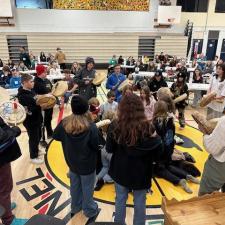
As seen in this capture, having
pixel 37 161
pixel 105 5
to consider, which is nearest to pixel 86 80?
pixel 37 161

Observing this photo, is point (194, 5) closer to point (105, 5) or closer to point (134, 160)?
point (105, 5)

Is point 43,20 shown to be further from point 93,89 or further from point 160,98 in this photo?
point 160,98

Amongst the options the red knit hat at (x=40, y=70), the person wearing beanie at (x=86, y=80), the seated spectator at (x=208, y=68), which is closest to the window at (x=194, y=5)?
the seated spectator at (x=208, y=68)

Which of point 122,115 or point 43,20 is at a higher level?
point 43,20

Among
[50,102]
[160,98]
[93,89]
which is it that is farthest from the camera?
[93,89]

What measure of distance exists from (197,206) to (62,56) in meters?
12.7

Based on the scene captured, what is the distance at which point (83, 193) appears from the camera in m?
2.91

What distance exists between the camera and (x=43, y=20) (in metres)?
13.9

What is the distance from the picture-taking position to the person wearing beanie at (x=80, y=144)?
8.25ft

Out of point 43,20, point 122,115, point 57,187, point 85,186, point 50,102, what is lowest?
point 57,187

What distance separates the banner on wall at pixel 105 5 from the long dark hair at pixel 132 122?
13.2m

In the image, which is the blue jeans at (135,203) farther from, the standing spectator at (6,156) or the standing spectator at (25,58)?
the standing spectator at (25,58)

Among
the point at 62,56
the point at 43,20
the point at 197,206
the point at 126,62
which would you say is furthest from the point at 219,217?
the point at 43,20

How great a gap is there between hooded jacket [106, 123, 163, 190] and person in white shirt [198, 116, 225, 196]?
0.44 metres
